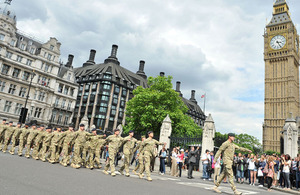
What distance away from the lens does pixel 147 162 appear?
960 centimetres

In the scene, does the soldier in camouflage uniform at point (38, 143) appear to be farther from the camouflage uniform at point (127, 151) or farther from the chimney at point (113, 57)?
the chimney at point (113, 57)

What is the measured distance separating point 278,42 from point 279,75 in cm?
1147

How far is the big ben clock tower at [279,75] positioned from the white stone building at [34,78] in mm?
61577

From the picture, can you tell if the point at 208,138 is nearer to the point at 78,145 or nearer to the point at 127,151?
the point at 127,151

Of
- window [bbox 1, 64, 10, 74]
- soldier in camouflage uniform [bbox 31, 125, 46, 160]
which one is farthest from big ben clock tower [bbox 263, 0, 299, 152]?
soldier in camouflage uniform [bbox 31, 125, 46, 160]

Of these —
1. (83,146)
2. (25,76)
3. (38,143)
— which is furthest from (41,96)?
(83,146)

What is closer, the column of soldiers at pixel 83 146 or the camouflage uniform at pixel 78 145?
the column of soldiers at pixel 83 146

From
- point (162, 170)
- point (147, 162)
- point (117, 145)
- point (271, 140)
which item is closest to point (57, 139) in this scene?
point (117, 145)

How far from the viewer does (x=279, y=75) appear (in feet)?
251

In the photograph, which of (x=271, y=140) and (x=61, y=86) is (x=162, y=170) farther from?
(x=271, y=140)

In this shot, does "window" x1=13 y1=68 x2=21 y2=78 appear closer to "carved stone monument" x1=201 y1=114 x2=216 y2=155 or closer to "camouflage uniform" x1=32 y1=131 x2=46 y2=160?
"camouflage uniform" x1=32 y1=131 x2=46 y2=160

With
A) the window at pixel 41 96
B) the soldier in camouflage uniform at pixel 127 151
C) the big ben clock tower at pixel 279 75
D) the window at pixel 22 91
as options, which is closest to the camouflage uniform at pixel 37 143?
the soldier in camouflage uniform at pixel 127 151

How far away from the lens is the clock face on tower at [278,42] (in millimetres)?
77000

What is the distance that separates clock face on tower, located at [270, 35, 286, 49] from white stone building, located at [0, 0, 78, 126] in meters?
66.7
